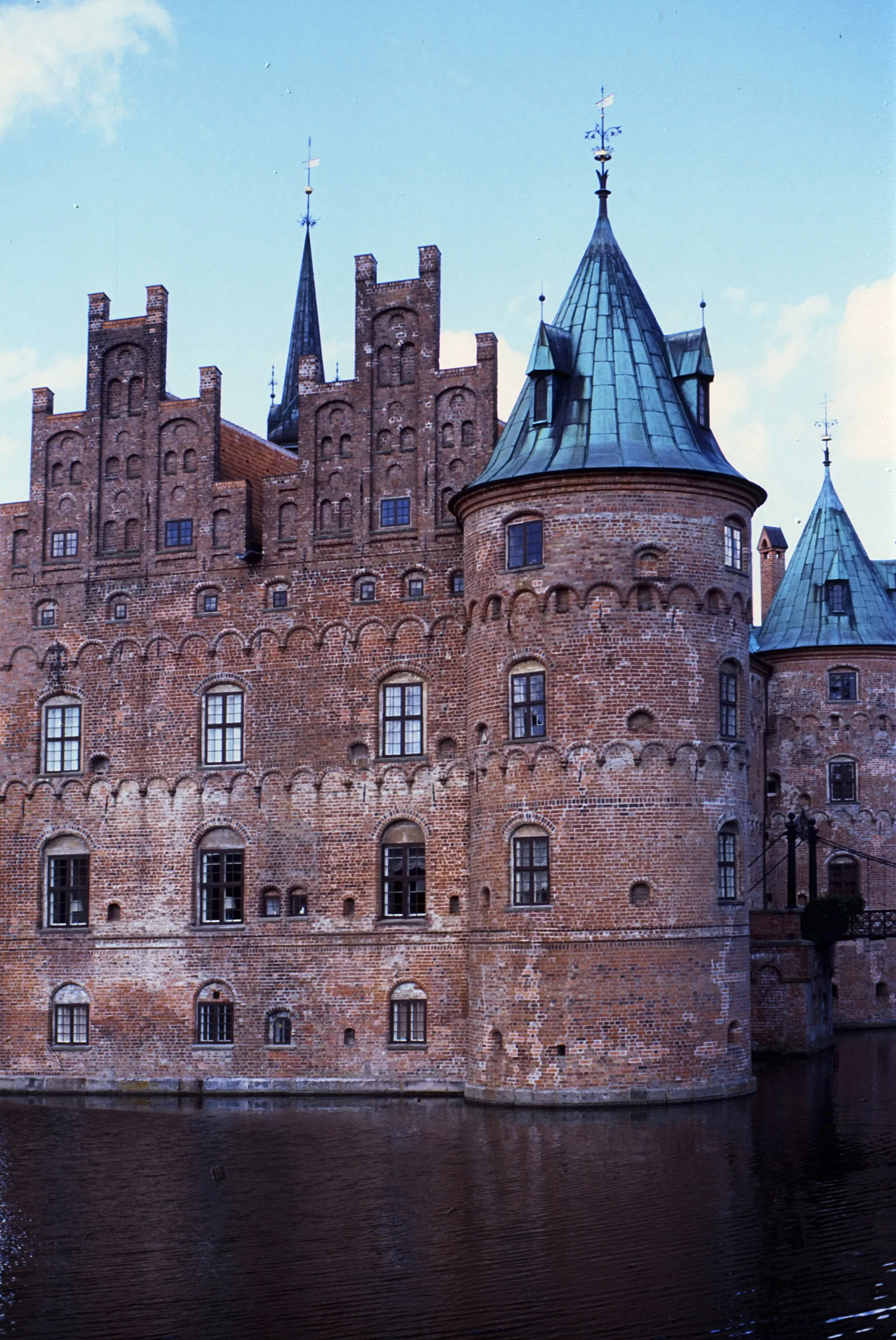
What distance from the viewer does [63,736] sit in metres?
36.3

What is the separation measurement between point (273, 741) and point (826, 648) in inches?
724

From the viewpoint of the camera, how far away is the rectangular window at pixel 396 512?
113 ft

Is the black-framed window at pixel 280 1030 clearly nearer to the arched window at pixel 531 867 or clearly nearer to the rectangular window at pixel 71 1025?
the rectangular window at pixel 71 1025

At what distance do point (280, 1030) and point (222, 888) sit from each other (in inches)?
131

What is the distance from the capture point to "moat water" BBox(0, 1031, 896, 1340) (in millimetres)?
15391

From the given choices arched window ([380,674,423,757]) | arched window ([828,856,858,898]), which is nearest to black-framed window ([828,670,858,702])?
arched window ([828,856,858,898])

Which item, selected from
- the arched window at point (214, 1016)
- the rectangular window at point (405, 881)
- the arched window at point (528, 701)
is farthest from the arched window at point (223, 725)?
the arched window at point (528, 701)

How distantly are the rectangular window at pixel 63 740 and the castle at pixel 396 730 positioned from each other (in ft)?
0.43

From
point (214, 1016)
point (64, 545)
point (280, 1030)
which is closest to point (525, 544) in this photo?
point (280, 1030)

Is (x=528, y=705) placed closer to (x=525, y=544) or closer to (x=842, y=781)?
(x=525, y=544)

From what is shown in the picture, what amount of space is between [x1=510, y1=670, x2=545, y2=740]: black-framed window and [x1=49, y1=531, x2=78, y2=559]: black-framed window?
38.1 ft

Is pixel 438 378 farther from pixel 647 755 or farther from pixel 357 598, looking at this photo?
pixel 647 755

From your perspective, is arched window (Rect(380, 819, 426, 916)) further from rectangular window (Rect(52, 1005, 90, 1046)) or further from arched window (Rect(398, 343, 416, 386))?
arched window (Rect(398, 343, 416, 386))

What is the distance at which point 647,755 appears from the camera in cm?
3039
